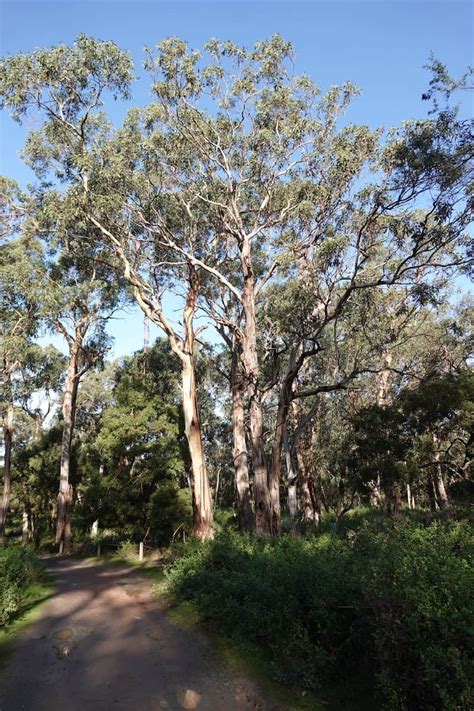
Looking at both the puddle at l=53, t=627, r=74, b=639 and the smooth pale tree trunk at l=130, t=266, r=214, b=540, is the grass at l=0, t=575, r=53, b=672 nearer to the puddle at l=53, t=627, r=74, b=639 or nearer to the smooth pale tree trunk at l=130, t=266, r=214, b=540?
the puddle at l=53, t=627, r=74, b=639

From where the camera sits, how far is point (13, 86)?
16.1m

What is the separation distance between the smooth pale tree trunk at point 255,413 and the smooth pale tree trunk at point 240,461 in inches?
97.5

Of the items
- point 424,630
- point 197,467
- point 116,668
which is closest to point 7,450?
point 197,467

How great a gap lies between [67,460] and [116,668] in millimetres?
18534

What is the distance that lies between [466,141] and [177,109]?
30.9 feet

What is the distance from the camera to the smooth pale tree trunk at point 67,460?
75.0 ft

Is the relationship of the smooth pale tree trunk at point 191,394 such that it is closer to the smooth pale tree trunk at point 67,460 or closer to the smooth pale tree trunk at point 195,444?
the smooth pale tree trunk at point 195,444

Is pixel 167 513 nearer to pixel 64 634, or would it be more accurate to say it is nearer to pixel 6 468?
pixel 6 468

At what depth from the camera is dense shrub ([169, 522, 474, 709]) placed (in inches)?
164

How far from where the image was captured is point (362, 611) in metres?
5.54

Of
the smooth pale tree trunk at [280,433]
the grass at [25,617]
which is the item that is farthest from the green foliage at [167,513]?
the grass at [25,617]

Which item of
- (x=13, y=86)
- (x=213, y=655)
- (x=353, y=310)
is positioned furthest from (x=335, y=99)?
Answer: (x=213, y=655)

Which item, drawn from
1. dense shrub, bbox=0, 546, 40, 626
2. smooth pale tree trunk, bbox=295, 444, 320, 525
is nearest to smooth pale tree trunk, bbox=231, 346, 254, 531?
dense shrub, bbox=0, 546, 40, 626

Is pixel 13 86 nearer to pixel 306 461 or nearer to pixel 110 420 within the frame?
pixel 110 420
